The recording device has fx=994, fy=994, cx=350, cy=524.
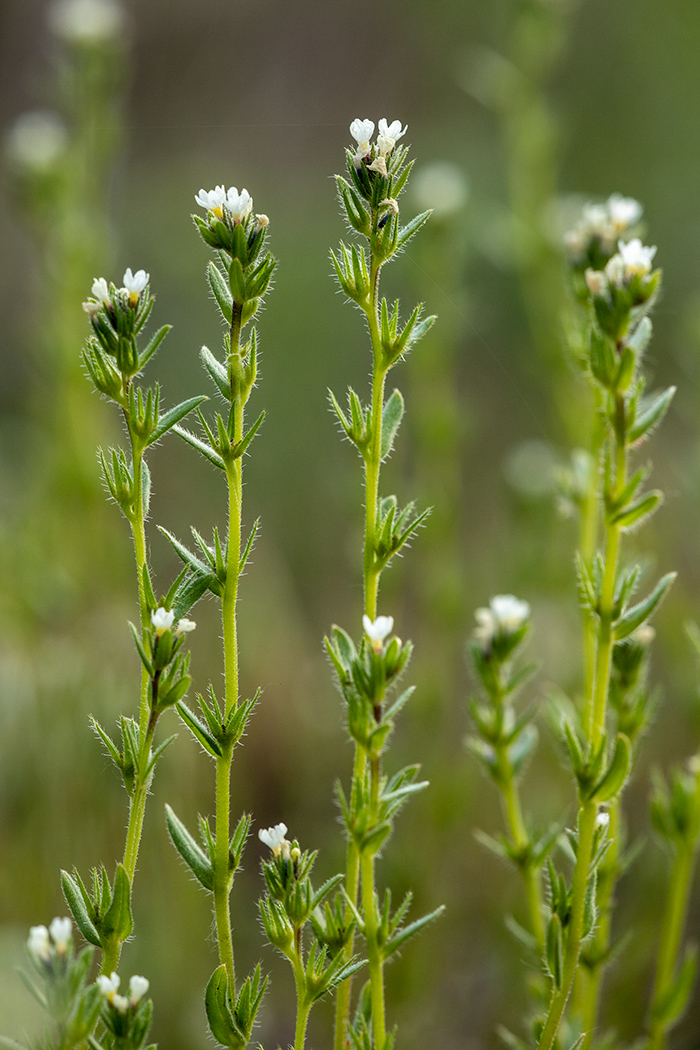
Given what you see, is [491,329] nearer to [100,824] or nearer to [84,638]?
[84,638]

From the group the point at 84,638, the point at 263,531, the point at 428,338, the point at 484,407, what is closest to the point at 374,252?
the point at 428,338

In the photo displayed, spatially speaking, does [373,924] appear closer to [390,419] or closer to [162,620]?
[162,620]

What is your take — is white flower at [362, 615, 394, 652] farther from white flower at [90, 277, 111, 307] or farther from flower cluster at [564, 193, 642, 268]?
flower cluster at [564, 193, 642, 268]

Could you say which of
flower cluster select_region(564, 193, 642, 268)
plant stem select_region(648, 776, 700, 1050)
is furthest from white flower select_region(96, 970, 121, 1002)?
flower cluster select_region(564, 193, 642, 268)

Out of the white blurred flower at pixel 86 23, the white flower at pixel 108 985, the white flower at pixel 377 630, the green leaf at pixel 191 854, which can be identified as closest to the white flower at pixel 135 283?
the white flower at pixel 377 630

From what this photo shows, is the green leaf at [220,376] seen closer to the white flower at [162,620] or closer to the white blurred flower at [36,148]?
the white flower at [162,620]
